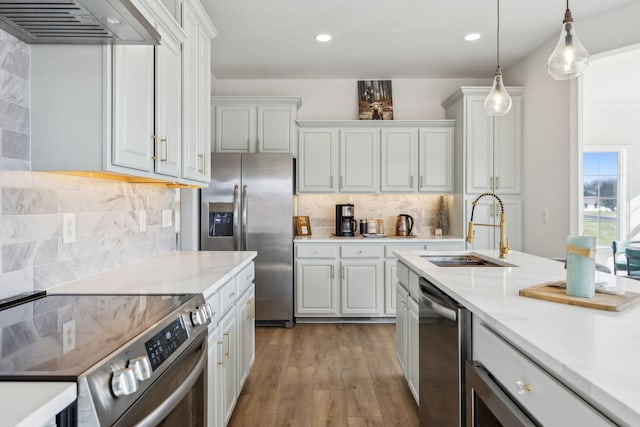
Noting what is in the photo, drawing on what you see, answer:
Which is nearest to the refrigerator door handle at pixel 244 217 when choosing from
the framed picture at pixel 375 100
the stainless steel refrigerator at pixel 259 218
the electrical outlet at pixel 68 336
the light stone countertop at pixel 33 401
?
the stainless steel refrigerator at pixel 259 218

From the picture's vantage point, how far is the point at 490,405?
1.23 metres

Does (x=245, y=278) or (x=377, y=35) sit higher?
(x=377, y=35)

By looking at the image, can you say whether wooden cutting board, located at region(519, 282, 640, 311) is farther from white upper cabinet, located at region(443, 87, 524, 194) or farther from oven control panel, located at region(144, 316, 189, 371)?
white upper cabinet, located at region(443, 87, 524, 194)

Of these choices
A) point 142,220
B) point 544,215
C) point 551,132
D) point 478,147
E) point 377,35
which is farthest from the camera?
point 478,147

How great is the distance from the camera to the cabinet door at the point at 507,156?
4.13 meters

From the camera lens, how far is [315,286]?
4148 mm

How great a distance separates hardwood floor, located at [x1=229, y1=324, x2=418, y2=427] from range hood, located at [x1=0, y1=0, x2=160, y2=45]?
80.2 inches

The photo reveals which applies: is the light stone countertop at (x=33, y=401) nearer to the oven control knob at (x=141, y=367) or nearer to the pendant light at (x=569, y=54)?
the oven control knob at (x=141, y=367)

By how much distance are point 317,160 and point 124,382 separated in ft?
12.0

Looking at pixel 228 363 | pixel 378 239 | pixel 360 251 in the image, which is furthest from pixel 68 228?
pixel 378 239

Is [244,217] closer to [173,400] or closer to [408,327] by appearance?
[408,327]

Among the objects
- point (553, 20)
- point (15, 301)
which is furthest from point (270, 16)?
point (15, 301)

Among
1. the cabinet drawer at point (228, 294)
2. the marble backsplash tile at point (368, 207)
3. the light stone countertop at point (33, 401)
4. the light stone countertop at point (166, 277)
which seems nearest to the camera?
the light stone countertop at point (33, 401)

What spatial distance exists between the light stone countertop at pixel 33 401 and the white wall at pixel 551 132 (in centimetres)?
376
